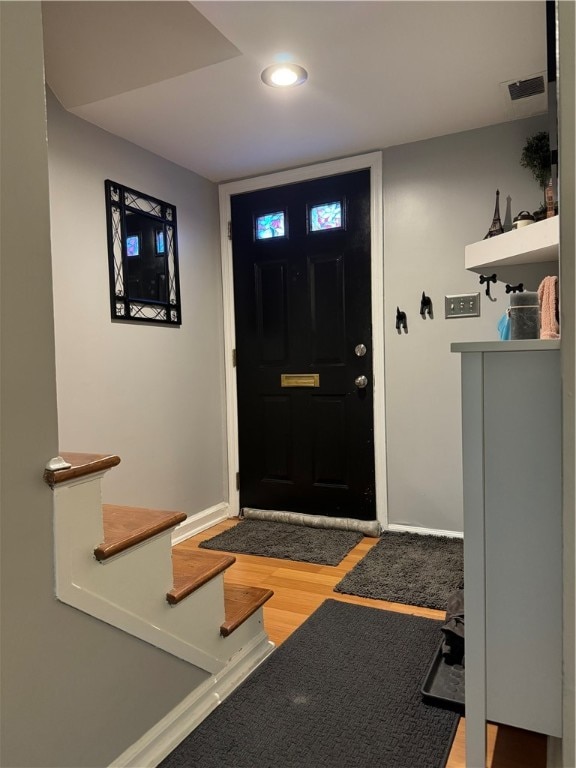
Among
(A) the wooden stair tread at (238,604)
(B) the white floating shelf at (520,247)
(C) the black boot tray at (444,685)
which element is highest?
(B) the white floating shelf at (520,247)

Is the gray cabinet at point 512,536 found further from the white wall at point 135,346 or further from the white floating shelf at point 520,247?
the white wall at point 135,346

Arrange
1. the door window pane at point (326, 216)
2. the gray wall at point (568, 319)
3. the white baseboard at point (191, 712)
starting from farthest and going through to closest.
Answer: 1. the door window pane at point (326, 216)
2. the white baseboard at point (191, 712)
3. the gray wall at point (568, 319)

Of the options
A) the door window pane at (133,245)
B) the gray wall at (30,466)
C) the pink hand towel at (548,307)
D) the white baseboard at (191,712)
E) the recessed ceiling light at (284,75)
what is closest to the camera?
the gray wall at (30,466)

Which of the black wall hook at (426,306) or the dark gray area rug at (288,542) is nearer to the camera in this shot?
the dark gray area rug at (288,542)

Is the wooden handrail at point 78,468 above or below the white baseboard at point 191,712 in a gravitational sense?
above

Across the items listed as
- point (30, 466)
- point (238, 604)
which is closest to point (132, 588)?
point (30, 466)

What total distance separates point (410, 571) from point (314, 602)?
54 cm

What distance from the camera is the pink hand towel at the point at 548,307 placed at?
157cm

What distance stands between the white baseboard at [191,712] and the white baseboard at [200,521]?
1.33 metres

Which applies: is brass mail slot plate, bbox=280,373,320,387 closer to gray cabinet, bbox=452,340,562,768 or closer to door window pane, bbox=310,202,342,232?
door window pane, bbox=310,202,342,232

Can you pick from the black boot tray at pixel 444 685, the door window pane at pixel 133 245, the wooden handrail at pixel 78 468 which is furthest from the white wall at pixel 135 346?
the black boot tray at pixel 444 685

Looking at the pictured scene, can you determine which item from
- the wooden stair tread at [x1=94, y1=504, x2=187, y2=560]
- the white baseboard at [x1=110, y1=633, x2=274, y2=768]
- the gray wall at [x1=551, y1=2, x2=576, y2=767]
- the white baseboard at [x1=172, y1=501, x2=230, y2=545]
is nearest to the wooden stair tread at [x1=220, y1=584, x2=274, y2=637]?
the white baseboard at [x1=110, y1=633, x2=274, y2=768]

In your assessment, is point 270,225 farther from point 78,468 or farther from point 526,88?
point 78,468

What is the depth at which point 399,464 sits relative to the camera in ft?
10.1
